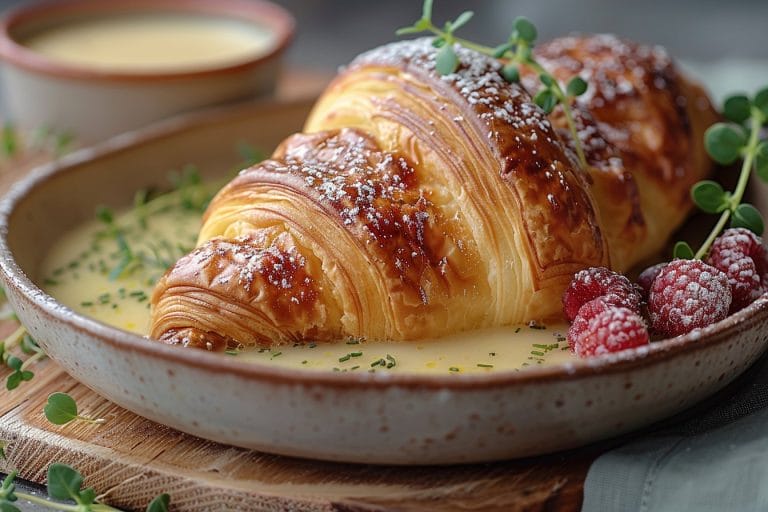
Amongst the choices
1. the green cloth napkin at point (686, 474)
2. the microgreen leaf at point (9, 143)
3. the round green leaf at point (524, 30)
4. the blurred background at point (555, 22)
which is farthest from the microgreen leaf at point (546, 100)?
the blurred background at point (555, 22)

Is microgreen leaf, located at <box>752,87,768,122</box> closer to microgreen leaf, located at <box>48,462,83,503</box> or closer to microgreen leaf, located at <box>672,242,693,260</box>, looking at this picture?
microgreen leaf, located at <box>672,242,693,260</box>

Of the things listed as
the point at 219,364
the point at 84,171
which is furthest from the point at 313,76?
the point at 219,364

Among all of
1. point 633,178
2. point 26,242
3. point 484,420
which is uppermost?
point 633,178

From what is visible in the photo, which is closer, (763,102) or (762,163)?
(762,163)

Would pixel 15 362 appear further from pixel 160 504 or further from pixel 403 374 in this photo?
pixel 403 374

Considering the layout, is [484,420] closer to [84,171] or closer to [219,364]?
[219,364]

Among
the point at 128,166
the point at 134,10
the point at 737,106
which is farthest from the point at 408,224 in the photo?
the point at 134,10
